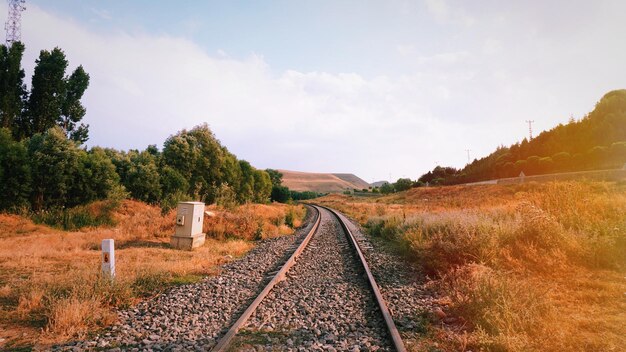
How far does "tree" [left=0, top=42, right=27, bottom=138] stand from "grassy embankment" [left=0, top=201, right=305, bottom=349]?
15.5 metres

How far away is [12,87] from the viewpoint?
27766 mm

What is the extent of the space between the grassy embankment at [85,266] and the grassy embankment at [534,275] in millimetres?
4802

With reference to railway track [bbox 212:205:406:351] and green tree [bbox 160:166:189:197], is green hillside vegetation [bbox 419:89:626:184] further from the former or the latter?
railway track [bbox 212:205:406:351]

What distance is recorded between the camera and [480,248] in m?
7.96

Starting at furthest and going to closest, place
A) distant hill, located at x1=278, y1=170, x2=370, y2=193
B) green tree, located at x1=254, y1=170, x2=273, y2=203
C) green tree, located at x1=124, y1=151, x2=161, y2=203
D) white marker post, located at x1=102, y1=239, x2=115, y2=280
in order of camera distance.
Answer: distant hill, located at x1=278, y1=170, x2=370, y2=193
green tree, located at x1=254, y1=170, x2=273, y2=203
green tree, located at x1=124, y1=151, x2=161, y2=203
white marker post, located at x1=102, y1=239, x2=115, y2=280

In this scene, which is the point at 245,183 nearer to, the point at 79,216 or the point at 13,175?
the point at 79,216

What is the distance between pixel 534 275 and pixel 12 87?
3621 cm

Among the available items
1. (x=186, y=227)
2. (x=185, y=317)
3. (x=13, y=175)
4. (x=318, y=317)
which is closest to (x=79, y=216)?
(x=13, y=175)

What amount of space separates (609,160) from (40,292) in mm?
57944

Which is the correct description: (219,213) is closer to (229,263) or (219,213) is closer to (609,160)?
(229,263)

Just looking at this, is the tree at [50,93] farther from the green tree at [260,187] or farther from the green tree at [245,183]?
the green tree at [260,187]

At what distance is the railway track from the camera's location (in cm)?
436

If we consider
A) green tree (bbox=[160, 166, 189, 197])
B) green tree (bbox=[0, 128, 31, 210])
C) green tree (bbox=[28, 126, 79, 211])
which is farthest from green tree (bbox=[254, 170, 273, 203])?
green tree (bbox=[0, 128, 31, 210])

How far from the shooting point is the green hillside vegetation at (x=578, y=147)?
46500mm
